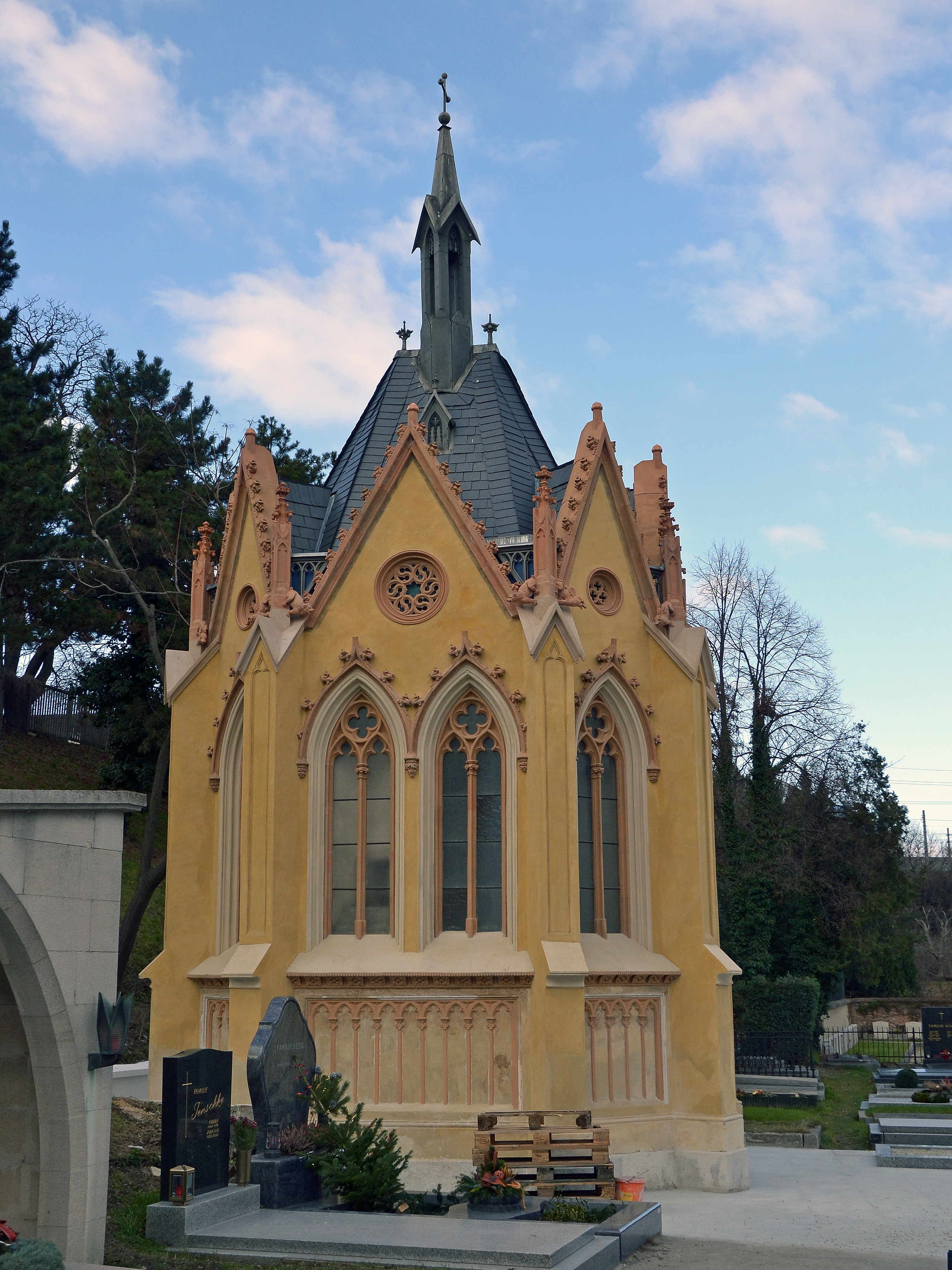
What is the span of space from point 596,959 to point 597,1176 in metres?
3.88

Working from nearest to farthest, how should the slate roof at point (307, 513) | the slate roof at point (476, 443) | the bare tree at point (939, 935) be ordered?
the slate roof at point (476, 443), the slate roof at point (307, 513), the bare tree at point (939, 935)

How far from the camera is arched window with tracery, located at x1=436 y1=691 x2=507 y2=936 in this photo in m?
17.8

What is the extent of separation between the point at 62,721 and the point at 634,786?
93.0 ft

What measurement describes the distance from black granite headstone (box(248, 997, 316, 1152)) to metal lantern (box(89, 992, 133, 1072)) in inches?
106

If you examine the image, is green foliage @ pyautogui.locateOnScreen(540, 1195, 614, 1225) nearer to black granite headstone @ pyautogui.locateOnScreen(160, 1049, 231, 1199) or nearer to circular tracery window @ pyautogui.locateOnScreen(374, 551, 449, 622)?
black granite headstone @ pyautogui.locateOnScreen(160, 1049, 231, 1199)

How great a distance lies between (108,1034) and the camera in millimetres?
10547

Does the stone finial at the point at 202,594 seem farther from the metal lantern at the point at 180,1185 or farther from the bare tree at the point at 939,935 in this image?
the bare tree at the point at 939,935

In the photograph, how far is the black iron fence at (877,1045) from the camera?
121 feet

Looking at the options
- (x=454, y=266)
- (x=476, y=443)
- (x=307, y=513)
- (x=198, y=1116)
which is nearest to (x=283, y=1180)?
(x=198, y=1116)

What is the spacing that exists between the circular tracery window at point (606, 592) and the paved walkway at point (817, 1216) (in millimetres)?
8031

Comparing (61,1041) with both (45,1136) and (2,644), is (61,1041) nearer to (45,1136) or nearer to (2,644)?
(45,1136)

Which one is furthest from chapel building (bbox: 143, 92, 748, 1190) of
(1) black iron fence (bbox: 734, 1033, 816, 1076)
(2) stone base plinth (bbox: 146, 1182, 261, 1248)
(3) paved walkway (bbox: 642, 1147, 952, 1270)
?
(1) black iron fence (bbox: 734, 1033, 816, 1076)

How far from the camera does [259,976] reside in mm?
17078

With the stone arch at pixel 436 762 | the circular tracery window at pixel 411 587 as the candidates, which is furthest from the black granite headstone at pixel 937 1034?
the circular tracery window at pixel 411 587
